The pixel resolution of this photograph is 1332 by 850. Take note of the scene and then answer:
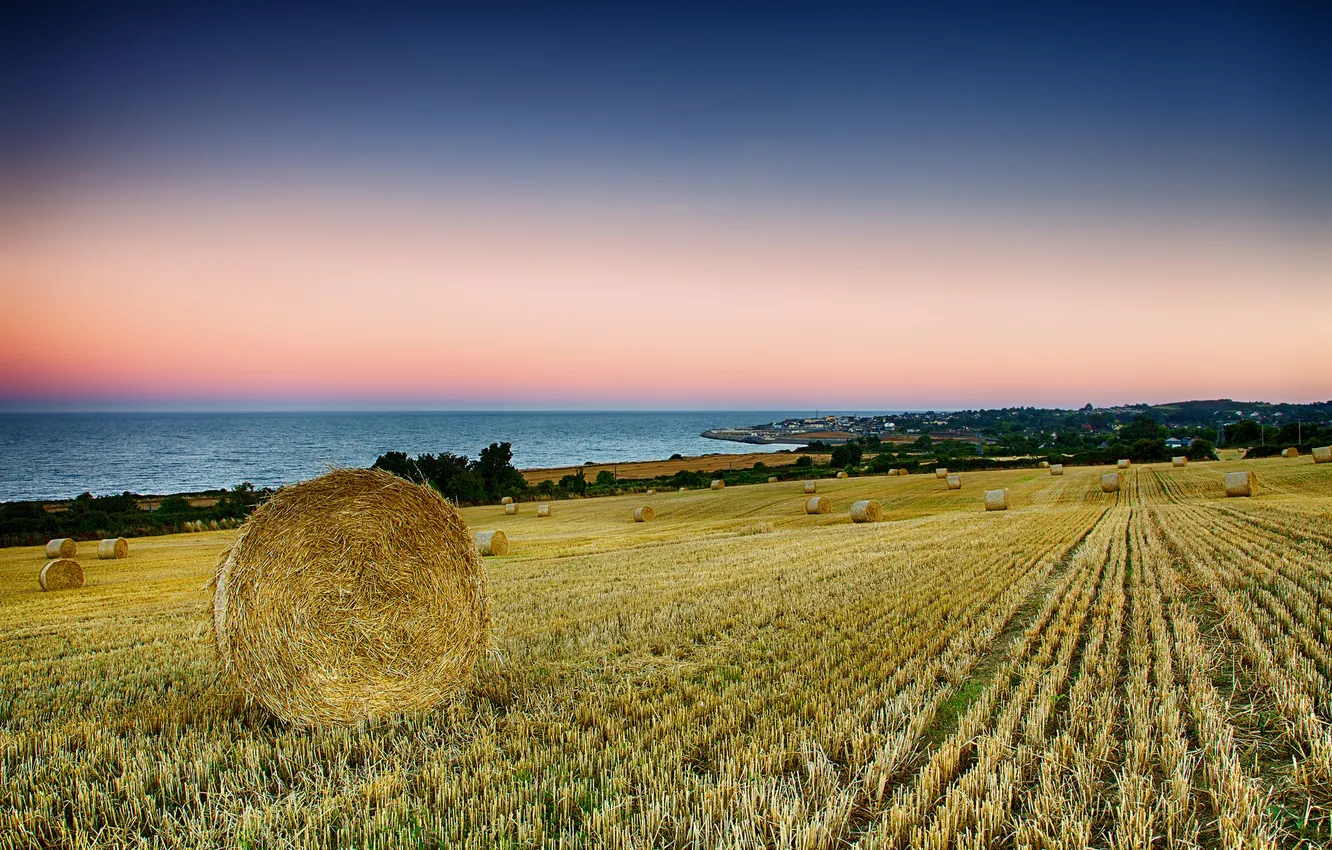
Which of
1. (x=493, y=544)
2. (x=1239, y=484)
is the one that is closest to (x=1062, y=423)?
(x=1239, y=484)

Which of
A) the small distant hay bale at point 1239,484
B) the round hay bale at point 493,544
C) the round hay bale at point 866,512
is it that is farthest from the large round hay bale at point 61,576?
the small distant hay bale at point 1239,484

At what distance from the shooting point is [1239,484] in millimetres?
26438

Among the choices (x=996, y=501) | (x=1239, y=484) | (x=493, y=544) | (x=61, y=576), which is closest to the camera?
(x=61, y=576)

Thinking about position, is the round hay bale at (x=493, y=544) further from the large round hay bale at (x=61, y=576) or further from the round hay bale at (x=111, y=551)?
the round hay bale at (x=111, y=551)

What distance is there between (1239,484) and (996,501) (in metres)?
8.98

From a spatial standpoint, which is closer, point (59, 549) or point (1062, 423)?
point (59, 549)

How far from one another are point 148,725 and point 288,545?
65.1 inches

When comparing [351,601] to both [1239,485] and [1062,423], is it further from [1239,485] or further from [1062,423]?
[1062,423]

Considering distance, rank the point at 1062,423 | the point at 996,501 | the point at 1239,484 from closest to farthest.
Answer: the point at 1239,484
the point at 996,501
the point at 1062,423

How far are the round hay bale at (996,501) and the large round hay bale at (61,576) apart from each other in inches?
1081

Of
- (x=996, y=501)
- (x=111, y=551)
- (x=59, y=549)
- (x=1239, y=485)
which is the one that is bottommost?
(x=111, y=551)

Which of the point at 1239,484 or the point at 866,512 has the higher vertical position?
the point at 1239,484

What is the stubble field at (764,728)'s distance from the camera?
389cm

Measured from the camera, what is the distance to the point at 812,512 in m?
28.6
